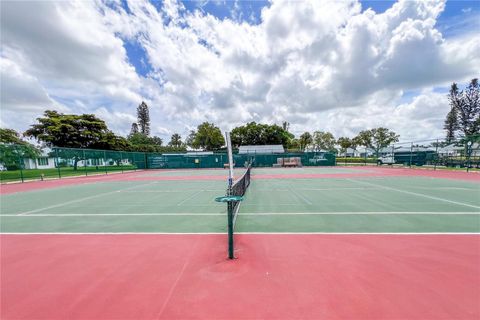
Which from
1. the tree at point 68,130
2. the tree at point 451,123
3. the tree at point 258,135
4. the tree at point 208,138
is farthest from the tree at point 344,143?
the tree at point 68,130

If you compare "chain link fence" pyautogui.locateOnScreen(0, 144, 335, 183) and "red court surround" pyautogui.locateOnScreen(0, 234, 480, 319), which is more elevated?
"chain link fence" pyautogui.locateOnScreen(0, 144, 335, 183)

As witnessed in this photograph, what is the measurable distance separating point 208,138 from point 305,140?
110ft

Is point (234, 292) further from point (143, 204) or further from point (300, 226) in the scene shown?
point (143, 204)

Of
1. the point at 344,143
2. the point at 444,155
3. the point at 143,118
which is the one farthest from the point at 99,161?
the point at 344,143

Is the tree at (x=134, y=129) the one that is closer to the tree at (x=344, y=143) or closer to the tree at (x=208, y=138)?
the tree at (x=208, y=138)

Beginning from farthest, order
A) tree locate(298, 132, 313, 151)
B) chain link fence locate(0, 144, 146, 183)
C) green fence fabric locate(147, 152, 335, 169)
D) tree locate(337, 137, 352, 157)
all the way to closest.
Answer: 1. tree locate(298, 132, 313, 151)
2. tree locate(337, 137, 352, 157)
3. green fence fabric locate(147, 152, 335, 169)
4. chain link fence locate(0, 144, 146, 183)

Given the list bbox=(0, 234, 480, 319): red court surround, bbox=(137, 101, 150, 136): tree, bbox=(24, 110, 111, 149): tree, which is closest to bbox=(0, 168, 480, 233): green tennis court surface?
bbox=(0, 234, 480, 319): red court surround

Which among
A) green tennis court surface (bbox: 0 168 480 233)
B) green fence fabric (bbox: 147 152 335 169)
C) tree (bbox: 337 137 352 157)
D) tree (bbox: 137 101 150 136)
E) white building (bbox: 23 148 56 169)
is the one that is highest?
tree (bbox: 137 101 150 136)

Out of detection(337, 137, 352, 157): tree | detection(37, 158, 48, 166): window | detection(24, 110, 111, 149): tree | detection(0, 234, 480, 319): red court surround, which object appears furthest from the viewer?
detection(337, 137, 352, 157): tree

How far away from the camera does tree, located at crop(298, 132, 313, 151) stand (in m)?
72.7

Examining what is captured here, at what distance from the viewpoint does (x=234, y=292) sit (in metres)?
3.13

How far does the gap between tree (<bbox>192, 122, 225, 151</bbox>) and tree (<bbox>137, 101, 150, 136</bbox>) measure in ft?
91.7

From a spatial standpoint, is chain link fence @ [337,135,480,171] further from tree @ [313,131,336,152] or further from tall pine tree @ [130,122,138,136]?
tall pine tree @ [130,122,138,136]

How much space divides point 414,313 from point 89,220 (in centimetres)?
840
